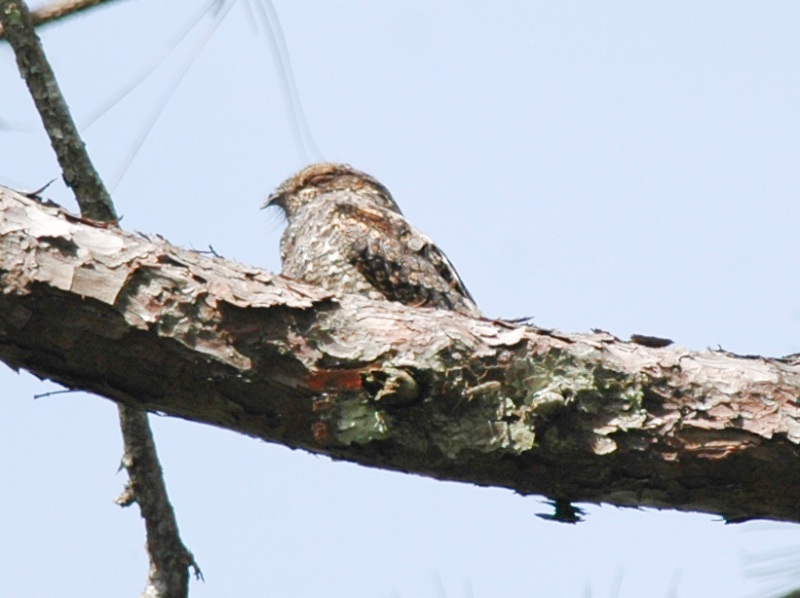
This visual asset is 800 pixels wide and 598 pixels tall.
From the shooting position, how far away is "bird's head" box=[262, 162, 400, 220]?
6340 millimetres

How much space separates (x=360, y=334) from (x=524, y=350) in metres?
0.42

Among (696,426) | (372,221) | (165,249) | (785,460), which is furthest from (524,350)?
(372,221)

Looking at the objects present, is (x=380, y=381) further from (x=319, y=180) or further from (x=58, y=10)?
(x=319, y=180)

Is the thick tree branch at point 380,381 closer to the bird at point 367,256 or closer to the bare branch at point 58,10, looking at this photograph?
the bare branch at point 58,10

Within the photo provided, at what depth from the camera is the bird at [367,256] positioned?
488 cm

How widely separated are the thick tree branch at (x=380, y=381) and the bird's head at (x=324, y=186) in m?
3.73

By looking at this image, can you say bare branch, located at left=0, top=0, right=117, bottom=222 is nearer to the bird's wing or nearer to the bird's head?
the bird's wing

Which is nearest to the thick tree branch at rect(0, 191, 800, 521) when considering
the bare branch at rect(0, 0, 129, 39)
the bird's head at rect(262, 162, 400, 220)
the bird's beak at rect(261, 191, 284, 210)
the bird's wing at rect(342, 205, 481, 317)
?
the bare branch at rect(0, 0, 129, 39)

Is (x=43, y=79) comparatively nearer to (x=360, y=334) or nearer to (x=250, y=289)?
(x=250, y=289)

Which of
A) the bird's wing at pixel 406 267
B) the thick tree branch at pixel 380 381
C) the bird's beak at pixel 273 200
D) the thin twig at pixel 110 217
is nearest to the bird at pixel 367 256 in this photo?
the bird's wing at pixel 406 267

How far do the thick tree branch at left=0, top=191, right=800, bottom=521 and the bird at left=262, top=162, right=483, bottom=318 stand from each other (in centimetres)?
178

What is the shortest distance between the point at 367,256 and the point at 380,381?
2.51m

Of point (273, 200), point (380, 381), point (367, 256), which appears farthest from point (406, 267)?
point (380, 381)

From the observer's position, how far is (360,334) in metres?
2.58
